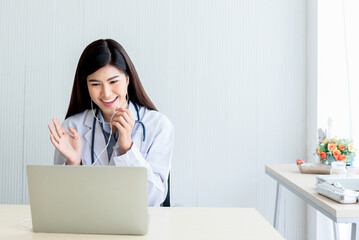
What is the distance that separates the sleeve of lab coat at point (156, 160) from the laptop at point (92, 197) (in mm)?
519

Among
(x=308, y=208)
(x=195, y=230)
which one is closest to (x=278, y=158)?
(x=308, y=208)

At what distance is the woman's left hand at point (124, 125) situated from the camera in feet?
4.89

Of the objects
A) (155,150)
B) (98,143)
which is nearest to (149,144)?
(155,150)

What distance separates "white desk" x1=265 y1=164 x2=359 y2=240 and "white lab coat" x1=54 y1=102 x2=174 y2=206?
1.79ft

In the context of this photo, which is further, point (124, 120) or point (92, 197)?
point (124, 120)

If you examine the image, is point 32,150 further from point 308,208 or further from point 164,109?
point 308,208

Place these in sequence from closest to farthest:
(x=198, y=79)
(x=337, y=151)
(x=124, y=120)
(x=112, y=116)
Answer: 1. (x=124, y=120)
2. (x=112, y=116)
3. (x=337, y=151)
4. (x=198, y=79)

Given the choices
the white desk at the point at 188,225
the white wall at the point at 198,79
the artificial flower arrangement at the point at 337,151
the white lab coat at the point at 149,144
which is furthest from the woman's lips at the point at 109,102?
the artificial flower arrangement at the point at 337,151

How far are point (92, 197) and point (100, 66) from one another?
2.80 ft

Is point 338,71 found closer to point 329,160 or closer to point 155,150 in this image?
point 329,160

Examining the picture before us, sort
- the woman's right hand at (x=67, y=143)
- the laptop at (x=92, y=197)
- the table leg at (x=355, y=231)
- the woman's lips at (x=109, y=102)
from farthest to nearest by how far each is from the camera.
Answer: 1. the woman's lips at (x=109, y=102)
2. the woman's right hand at (x=67, y=143)
3. the table leg at (x=355, y=231)
4. the laptop at (x=92, y=197)

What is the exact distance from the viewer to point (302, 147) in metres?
2.47

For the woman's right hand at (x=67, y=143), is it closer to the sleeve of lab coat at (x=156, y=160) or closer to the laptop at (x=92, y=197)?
the sleeve of lab coat at (x=156, y=160)

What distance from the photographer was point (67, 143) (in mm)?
1543
